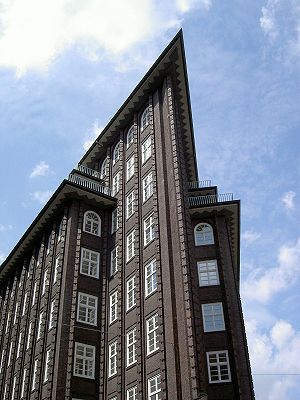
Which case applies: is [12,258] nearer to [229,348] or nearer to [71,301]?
[71,301]

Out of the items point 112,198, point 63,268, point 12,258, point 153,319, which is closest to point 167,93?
point 112,198

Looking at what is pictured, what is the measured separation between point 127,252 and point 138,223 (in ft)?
7.29

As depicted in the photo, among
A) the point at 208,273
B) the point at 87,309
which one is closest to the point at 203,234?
the point at 208,273

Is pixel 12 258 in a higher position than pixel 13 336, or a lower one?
higher

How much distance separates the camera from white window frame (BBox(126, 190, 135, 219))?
36784mm

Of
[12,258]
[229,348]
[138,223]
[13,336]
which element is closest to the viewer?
[229,348]

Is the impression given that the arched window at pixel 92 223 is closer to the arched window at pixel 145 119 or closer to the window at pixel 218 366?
the arched window at pixel 145 119

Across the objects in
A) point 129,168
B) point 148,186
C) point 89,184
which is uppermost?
point 129,168

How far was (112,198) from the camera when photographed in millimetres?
39438

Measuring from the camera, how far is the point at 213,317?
33000 mm

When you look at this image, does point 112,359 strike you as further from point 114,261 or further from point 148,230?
→ point 148,230

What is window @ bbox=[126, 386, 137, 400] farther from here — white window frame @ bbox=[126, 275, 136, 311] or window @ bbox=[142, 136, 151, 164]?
window @ bbox=[142, 136, 151, 164]

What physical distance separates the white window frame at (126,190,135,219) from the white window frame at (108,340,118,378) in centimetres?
956

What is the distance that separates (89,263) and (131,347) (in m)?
8.10
